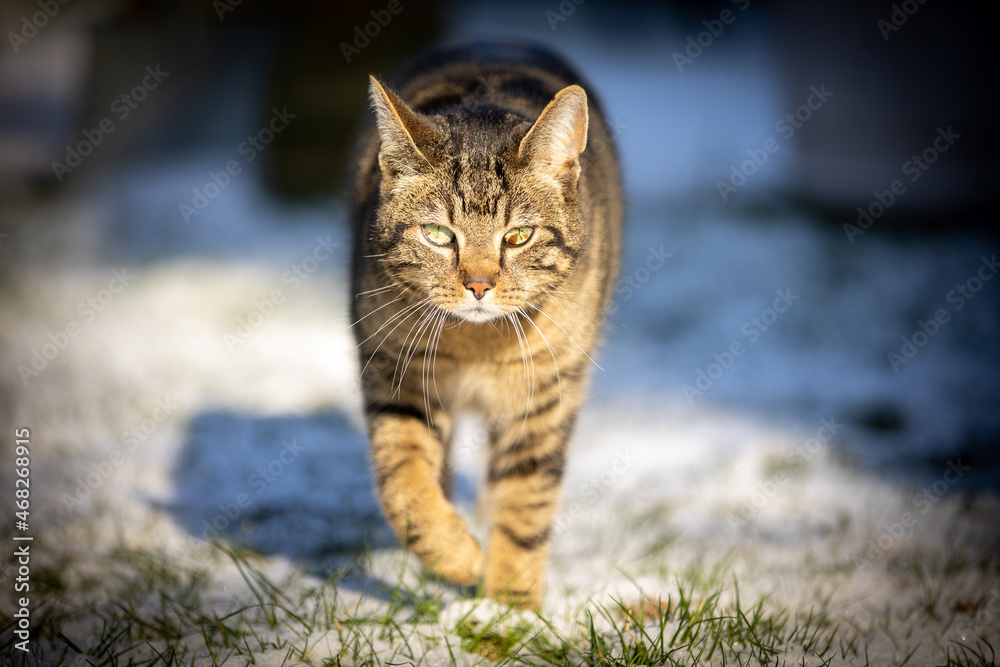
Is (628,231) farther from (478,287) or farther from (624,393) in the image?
(478,287)

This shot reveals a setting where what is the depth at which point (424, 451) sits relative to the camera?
2207 mm

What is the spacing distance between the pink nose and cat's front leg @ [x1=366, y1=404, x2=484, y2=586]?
48 cm

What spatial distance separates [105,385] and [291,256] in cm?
220

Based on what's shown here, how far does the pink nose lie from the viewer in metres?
1.91

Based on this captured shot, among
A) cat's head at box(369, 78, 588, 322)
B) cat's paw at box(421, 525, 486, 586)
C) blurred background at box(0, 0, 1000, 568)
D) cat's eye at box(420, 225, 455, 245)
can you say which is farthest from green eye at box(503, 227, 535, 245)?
blurred background at box(0, 0, 1000, 568)

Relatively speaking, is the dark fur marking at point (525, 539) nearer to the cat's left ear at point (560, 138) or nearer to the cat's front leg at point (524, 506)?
the cat's front leg at point (524, 506)

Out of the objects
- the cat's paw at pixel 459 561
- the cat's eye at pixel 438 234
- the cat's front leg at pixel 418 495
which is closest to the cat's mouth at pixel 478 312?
the cat's eye at pixel 438 234

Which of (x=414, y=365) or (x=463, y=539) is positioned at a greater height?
(x=414, y=365)

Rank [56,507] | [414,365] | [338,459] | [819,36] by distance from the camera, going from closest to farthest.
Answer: [414,365], [56,507], [338,459], [819,36]

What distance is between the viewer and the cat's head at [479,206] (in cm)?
196

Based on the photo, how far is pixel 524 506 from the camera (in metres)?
2.25

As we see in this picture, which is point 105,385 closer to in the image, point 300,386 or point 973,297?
point 300,386

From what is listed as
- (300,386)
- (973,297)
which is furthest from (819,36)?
(300,386)

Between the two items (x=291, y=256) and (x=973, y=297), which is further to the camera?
(x=291, y=256)
